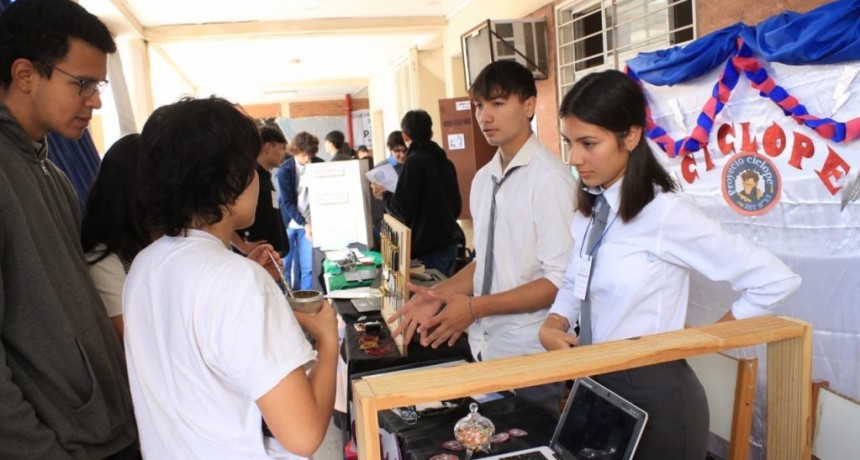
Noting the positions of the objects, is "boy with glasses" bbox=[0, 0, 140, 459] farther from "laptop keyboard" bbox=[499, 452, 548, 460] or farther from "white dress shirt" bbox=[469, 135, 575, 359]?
"white dress shirt" bbox=[469, 135, 575, 359]

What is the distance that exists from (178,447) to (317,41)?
8.08m

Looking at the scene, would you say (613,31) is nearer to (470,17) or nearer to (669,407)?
(470,17)

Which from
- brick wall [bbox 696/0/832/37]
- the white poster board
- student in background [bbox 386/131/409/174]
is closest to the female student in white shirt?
brick wall [bbox 696/0/832/37]

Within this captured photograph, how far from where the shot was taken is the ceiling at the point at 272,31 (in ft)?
20.9

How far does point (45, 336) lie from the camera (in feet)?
3.34

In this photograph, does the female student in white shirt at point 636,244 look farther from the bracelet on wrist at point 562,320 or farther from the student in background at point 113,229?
the student in background at point 113,229

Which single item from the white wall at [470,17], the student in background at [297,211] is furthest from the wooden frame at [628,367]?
the white wall at [470,17]

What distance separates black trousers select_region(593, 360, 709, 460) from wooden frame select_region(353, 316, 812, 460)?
0.16 meters

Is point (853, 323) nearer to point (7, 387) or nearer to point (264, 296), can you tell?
point (264, 296)

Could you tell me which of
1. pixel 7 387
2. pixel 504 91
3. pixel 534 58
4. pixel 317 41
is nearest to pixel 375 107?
pixel 317 41

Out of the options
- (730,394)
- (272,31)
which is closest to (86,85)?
(730,394)

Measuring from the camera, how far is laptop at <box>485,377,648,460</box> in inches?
34.6

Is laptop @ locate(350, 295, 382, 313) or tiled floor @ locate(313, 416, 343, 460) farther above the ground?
laptop @ locate(350, 295, 382, 313)

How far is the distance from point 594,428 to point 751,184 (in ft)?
6.25
